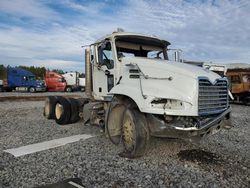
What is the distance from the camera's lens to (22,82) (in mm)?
37219

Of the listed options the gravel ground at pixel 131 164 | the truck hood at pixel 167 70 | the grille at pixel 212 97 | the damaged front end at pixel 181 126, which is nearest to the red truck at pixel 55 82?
the gravel ground at pixel 131 164

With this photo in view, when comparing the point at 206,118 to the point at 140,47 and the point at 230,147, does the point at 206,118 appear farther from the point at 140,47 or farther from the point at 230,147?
the point at 140,47

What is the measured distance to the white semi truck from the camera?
569cm

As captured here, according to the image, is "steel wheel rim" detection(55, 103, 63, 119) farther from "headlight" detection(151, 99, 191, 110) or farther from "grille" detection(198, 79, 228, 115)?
"grille" detection(198, 79, 228, 115)

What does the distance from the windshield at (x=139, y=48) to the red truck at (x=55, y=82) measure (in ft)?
98.2

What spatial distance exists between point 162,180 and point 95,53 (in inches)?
178

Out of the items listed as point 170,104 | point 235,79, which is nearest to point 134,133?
point 170,104

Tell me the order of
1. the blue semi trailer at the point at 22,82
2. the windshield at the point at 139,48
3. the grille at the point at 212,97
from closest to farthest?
the grille at the point at 212,97, the windshield at the point at 139,48, the blue semi trailer at the point at 22,82

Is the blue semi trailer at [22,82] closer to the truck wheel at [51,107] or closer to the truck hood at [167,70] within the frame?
the truck wheel at [51,107]

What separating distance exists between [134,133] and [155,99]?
818 millimetres

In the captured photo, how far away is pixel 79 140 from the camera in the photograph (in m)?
7.92

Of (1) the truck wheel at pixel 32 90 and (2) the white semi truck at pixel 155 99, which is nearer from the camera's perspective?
(2) the white semi truck at pixel 155 99

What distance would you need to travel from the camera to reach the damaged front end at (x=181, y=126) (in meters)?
5.69

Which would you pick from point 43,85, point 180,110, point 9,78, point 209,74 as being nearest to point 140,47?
point 209,74
